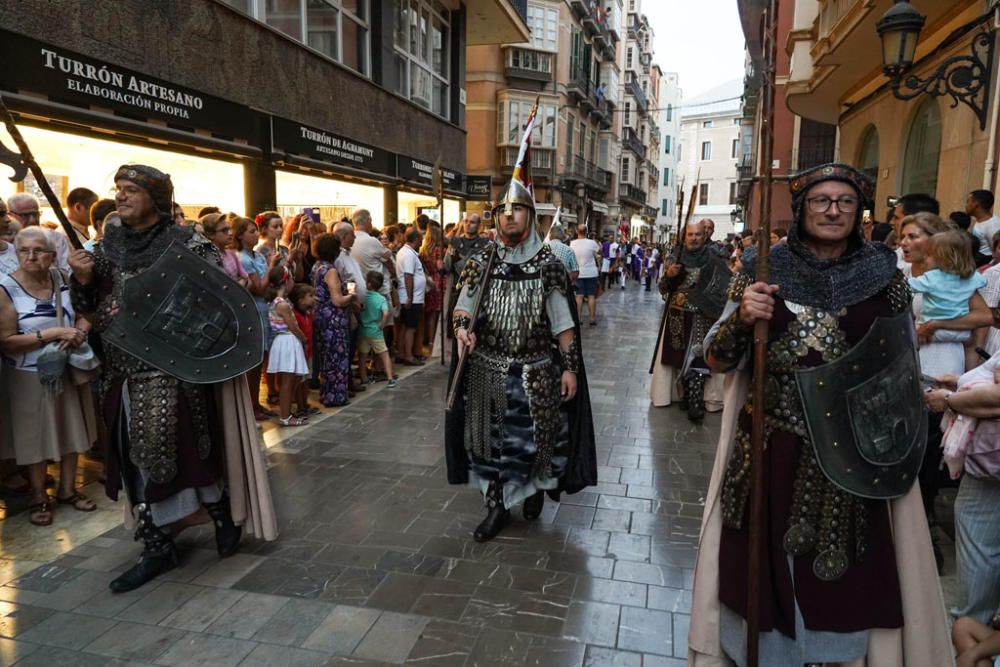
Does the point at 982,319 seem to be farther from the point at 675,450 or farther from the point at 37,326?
the point at 37,326

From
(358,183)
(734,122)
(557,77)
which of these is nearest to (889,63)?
(358,183)

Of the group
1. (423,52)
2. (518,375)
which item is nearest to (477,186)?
(423,52)

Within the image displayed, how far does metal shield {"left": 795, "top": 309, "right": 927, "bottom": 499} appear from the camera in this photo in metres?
2.25

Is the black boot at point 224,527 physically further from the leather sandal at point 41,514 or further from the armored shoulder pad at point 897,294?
the armored shoulder pad at point 897,294

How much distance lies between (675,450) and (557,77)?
29243mm

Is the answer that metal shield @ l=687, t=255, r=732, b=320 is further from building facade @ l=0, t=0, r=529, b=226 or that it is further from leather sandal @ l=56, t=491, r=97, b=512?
leather sandal @ l=56, t=491, r=97, b=512

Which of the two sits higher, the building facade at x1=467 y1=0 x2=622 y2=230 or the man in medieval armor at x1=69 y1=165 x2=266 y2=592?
the building facade at x1=467 y1=0 x2=622 y2=230

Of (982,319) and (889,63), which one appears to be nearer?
(982,319)

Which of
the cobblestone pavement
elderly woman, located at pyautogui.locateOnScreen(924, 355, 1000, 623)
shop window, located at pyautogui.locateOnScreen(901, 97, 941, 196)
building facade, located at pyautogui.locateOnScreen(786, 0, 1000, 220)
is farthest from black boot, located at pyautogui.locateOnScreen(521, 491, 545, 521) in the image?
shop window, located at pyautogui.locateOnScreen(901, 97, 941, 196)

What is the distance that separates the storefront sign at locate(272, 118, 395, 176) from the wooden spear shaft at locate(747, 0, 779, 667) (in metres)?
9.15

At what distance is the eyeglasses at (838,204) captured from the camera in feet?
7.59

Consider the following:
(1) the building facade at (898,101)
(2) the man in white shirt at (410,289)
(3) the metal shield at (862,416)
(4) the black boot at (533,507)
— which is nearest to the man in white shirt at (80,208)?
(2) the man in white shirt at (410,289)

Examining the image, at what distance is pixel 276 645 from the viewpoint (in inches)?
119

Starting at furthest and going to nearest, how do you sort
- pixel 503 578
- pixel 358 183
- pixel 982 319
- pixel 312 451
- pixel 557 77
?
pixel 557 77 < pixel 358 183 < pixel 312 451 < pixel 982 319 < pixel 503 578
